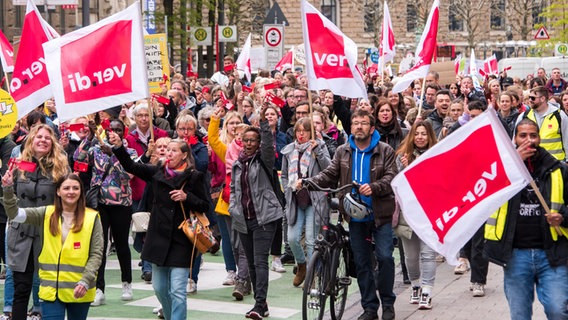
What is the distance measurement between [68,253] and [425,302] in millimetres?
4106

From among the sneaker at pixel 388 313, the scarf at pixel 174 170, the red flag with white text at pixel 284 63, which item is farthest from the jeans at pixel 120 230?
the red flag with white text at pixel 284 63

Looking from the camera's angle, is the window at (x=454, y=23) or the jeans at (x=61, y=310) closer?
the jeans at (x=61, y=310)

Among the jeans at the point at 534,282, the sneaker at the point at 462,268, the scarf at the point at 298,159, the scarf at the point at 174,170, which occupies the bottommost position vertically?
the sneaker at the point at 462,268

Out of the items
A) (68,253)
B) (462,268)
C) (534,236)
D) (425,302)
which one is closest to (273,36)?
(462,268)

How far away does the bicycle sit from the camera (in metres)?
10.8

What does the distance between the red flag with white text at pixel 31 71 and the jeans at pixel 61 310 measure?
3.87 metres

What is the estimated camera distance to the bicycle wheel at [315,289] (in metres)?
10.7

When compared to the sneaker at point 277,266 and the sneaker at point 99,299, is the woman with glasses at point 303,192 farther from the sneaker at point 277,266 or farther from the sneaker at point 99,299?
the sneaker at point 99,299

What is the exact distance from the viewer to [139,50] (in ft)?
37.9

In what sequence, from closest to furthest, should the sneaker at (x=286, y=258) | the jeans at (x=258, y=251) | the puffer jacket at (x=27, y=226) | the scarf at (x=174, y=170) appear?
the scarf at (x=174, y=170) < the puffer jacket at (x=27, y=226) < the jeans at (x=258, y=251) < the sneaker at (x=286, y=258)

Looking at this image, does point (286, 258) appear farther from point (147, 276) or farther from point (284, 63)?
point (284, 63)

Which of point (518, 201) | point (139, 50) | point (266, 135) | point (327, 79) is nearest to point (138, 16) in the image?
point (139, 50)

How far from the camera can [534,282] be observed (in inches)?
352

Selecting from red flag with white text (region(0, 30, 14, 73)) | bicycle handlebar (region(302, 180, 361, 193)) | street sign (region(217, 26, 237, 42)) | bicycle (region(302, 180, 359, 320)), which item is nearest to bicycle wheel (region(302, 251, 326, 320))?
bicycle (region(302, 180, 359, 320))
